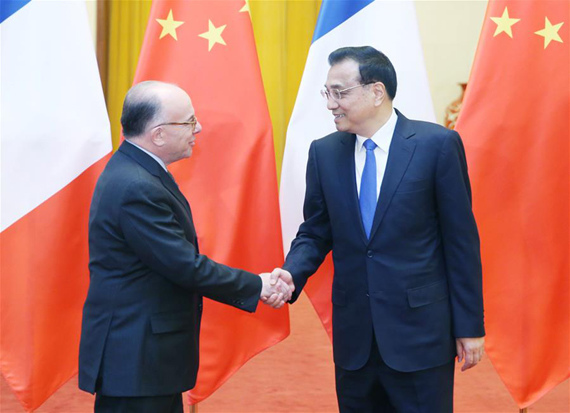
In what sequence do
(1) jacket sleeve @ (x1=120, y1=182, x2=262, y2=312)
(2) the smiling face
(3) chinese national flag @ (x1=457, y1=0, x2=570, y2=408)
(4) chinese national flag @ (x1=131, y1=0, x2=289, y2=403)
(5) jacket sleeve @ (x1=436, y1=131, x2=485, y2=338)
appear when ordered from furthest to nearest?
(4) chinese national flag @ (x1=131, y1=0, x2=289, y2=403) → (3) chinese national flag @ (x1=457, y1=0, x2=570, y2=408) → (2) the smiling face → (5) jacket sleeve @ (x1=436, y1=131, x2=485, y2=338) → (1) jacket sleeve @ (x1=120, y1=182, x2=262, y2=312)

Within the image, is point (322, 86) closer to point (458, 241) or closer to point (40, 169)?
point (458, 241)

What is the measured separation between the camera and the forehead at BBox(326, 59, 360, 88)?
1.92 meters

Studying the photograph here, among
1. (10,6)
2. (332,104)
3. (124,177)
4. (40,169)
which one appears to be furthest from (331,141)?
(10,6)

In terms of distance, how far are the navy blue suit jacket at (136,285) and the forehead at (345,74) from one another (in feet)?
1.87

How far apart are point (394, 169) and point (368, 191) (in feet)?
0.33

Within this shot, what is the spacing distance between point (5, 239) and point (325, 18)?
1.38 meters

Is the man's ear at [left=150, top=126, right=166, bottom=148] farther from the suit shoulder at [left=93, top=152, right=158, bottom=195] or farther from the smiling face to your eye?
the smiling face

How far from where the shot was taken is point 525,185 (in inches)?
89.9

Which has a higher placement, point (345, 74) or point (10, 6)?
point (10, 6)

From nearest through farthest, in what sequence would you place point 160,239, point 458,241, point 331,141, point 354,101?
point 160,239 → point 458,241 → point 354,101 → point 331,141

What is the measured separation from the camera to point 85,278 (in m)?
2.40

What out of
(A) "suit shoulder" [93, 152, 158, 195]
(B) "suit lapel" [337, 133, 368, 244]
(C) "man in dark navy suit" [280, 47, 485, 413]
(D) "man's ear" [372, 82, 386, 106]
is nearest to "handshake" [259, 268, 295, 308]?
(C) "man in dark navy suit" [280, 47, 485, 413]

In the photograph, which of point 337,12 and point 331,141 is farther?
point 337,12

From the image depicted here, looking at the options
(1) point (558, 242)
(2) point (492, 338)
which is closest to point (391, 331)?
(2) point (492, 338)
